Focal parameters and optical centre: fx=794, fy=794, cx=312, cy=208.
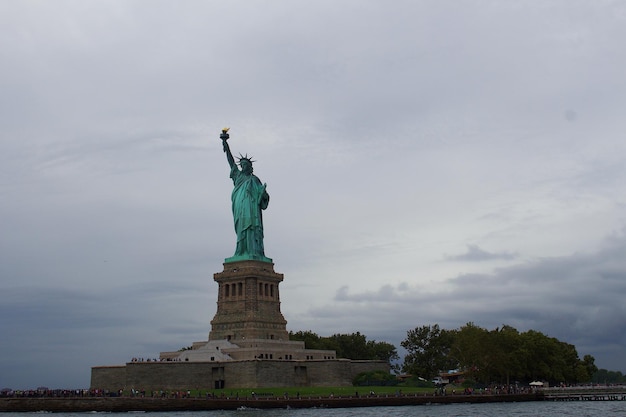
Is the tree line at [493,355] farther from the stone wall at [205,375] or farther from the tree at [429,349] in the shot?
the stone wall at [205,375]

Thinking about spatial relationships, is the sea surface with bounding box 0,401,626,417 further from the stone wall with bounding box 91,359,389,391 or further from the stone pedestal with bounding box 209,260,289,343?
the stone pedestal with bounding box 209,260,289,343

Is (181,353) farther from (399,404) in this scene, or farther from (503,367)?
(503,367)

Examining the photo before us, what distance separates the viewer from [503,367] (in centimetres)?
8825

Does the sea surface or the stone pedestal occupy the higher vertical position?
the stone pedestal

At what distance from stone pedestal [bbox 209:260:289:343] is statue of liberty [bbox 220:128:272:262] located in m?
1.82

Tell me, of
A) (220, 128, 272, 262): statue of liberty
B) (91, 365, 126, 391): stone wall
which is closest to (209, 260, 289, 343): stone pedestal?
(220, 128, 272, 262): statue of liberty

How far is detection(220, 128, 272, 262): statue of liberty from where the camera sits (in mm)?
85875

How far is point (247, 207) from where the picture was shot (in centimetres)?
8694

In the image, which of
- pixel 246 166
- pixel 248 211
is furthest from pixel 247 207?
pixel 246 166

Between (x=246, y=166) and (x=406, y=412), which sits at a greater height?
(x=246, y=166)

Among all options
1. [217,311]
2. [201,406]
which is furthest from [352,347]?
[201,406]

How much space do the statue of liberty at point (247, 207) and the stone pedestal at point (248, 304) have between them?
182 cm

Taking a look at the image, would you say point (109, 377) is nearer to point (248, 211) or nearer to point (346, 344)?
point (248, 211)

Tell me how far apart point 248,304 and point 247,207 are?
11128 mm
